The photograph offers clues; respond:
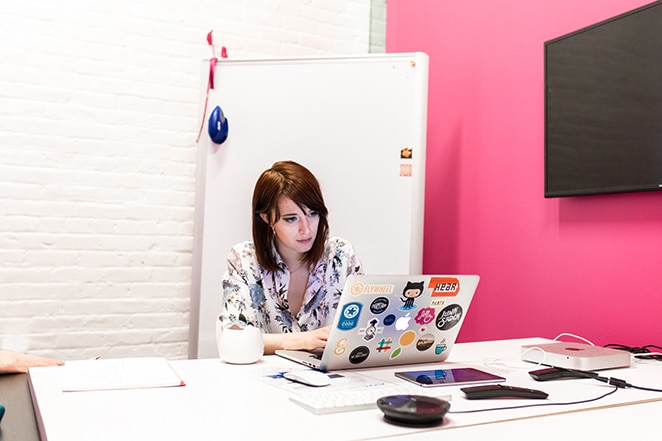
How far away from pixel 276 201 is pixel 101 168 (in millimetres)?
1103

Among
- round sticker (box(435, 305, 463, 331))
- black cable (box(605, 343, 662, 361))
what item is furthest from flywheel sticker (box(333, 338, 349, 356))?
black cable (box(605, 343, 662, 361))

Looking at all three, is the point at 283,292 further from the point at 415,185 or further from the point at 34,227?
the point at 34,227

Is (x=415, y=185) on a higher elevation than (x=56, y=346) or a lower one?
higher

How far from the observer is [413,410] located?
2.91ft

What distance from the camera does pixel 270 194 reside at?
1.96 metres

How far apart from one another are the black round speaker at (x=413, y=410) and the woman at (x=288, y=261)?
99 centimetres

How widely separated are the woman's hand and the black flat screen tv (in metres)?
1.00

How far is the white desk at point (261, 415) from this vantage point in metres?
0.86

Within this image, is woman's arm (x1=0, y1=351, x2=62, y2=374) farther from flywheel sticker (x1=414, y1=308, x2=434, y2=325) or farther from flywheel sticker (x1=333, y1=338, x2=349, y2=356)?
flywheel sticker (x1=414, y1=308, x2=434, y2=325)

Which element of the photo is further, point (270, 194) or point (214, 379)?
point (270, 194)

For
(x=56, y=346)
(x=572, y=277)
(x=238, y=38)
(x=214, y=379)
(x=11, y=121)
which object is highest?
(x=238, y=38)

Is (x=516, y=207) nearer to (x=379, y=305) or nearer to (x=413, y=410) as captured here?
(x=379, y=305)

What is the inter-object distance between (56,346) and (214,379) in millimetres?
1681

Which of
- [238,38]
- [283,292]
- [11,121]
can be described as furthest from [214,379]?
[238,38]
